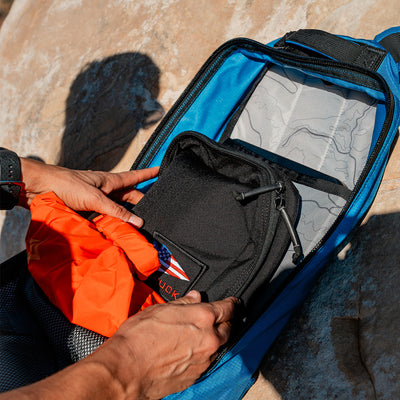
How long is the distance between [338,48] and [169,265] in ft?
2.73

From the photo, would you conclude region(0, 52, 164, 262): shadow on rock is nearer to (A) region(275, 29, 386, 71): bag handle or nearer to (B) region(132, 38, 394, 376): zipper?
(B) region(132, 38, 394, 376): zipper

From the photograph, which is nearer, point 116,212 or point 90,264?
point 90,264

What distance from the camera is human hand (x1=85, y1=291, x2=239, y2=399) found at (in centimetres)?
72

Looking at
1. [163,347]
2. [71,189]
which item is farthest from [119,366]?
[71,189]

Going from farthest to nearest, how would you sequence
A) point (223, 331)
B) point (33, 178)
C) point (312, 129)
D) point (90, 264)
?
point (312, 129) < point (33, 178) < point (90, 264) < point (223, 331)

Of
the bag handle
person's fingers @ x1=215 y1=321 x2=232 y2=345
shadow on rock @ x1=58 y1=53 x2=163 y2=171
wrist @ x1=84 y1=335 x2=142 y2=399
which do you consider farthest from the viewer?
shadow on rock @ x1=58 y1=53 x2=163 y2=171

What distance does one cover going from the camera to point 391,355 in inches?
42.5

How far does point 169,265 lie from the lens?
45.6 inches

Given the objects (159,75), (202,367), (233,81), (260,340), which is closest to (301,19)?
(233,81)

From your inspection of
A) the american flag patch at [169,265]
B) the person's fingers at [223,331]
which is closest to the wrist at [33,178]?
the american flag patch at [169,265]

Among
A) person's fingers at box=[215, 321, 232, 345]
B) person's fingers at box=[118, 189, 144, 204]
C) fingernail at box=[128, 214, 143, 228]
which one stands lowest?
person's fingers at box=[118, 189, 144, 204]

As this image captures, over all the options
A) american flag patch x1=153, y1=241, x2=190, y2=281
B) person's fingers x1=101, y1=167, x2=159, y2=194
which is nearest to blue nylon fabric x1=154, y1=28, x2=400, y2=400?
american flag patch x1=153, y1=241, x2=190, y2=281

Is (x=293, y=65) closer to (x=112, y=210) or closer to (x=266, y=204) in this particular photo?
(x=266, y=204)

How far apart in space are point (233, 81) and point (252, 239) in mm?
690
